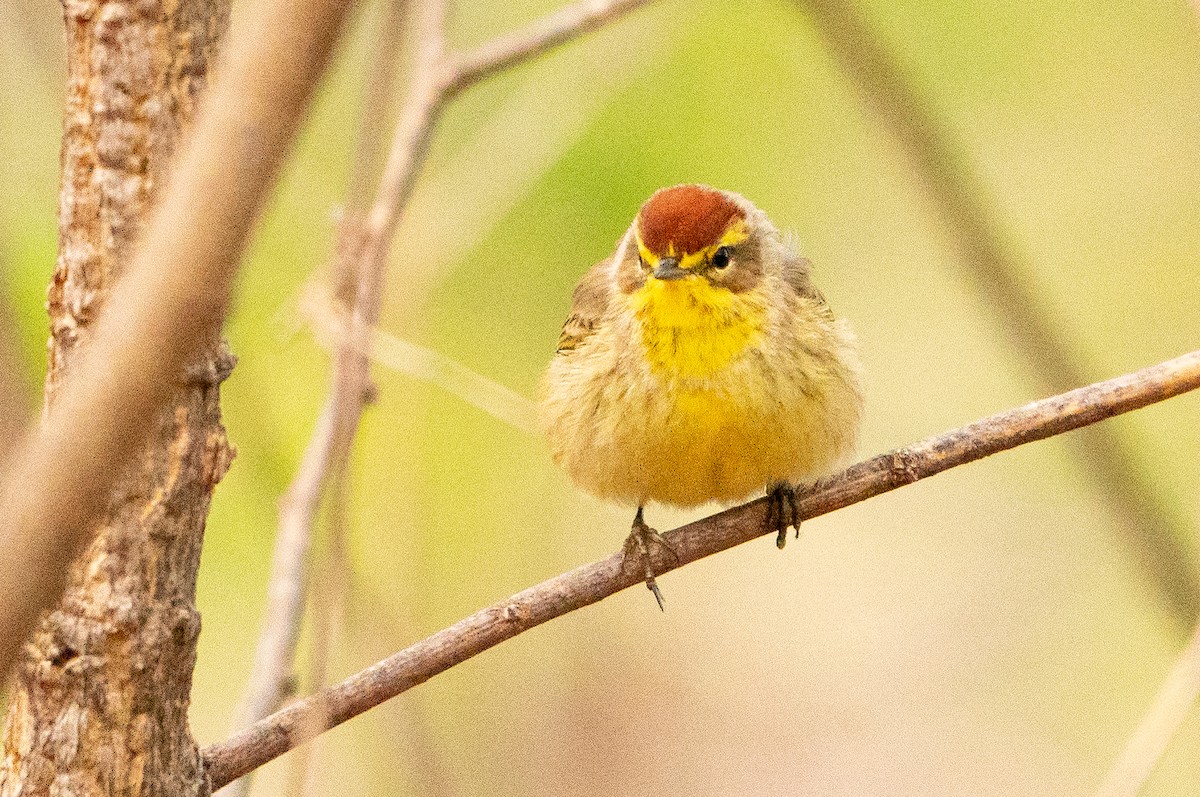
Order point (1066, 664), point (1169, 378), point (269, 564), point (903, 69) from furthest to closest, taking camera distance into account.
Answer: point (1066, 664), point (269, 564), point (903, 69), point (1169, 378)

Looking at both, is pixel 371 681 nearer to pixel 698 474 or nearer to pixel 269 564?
pixel 698 474

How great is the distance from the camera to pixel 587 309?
4508 mm

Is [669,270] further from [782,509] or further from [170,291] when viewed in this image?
[170,291]

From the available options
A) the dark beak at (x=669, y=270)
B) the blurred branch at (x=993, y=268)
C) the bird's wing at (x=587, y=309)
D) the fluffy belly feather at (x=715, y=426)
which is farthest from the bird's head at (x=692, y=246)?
the blurred branch at (x=993, y=268)

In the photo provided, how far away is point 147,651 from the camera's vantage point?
81.9 inches

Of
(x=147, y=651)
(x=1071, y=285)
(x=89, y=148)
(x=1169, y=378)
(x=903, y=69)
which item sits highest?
(x=1071, y=285)

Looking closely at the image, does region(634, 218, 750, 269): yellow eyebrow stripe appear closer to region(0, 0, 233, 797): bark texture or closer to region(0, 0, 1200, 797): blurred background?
region(0, 0, 1200, 797): blurred background

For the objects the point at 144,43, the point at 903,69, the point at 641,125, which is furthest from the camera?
the point at 641,125

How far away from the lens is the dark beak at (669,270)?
4043mm

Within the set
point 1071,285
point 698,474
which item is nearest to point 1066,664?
point 1071,285

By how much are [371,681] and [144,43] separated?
1276mm

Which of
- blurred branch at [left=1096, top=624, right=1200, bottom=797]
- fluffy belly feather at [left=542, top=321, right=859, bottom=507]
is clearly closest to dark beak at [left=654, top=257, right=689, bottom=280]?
fluffy belly feather at [left=542, top=321, right=859, bottom=507]

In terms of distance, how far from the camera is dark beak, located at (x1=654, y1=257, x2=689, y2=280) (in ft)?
13.3

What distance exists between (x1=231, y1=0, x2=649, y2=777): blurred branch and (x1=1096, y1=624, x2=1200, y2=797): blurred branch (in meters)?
1.71
